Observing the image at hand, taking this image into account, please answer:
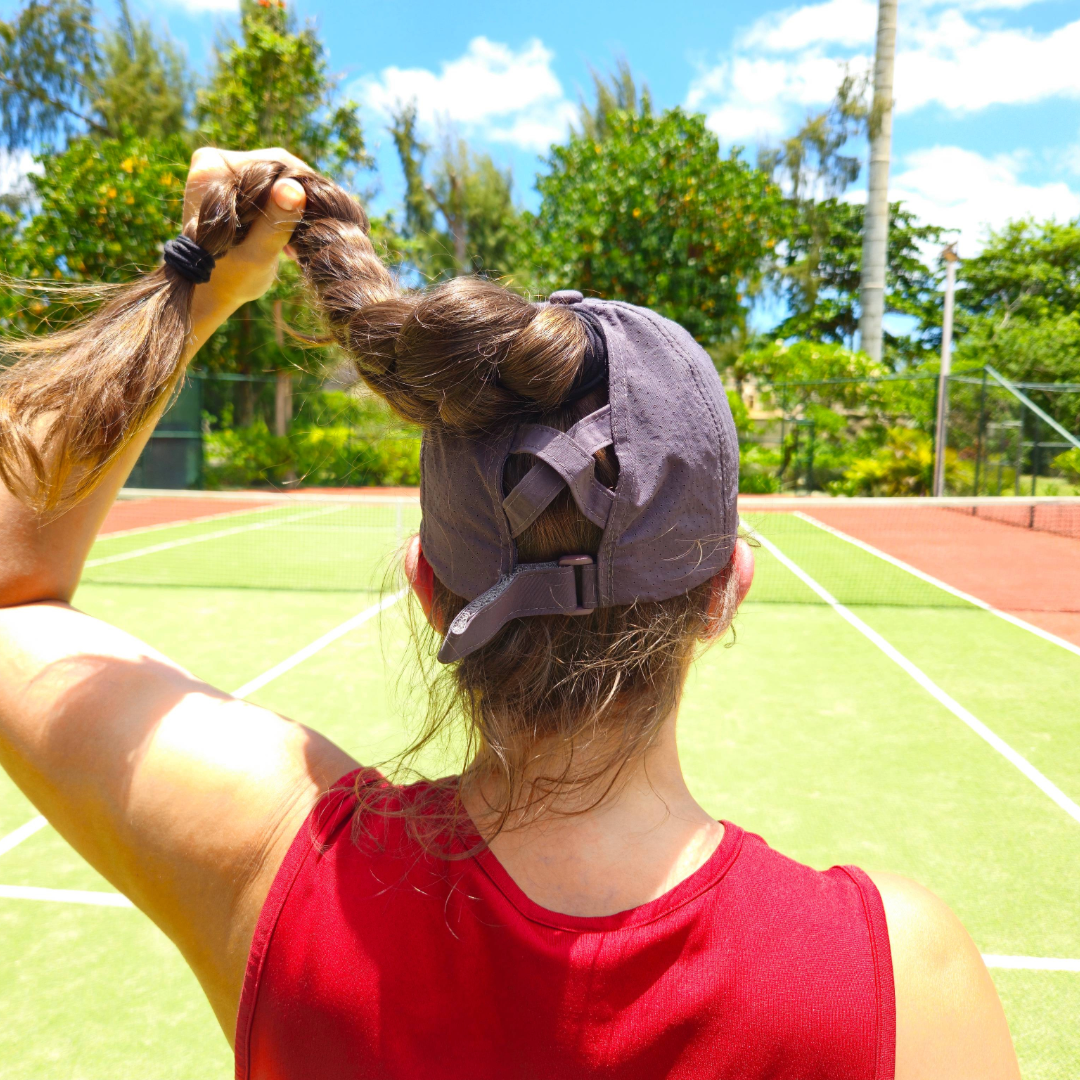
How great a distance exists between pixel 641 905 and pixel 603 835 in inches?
3.2

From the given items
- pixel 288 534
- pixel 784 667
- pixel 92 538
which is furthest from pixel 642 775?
pixel 288 534

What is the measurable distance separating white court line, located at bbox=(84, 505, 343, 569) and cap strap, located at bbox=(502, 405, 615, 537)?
948 cm

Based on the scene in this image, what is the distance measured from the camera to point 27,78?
2456 cm

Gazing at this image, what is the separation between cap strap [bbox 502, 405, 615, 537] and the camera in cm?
79

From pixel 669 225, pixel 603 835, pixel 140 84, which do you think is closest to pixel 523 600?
pixel 603 835

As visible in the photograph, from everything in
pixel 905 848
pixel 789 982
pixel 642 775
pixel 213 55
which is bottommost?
pixel 905 848

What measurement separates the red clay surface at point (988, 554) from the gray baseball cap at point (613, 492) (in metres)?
8.02

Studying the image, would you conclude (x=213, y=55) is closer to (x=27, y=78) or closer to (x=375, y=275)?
(x=27, y=78)

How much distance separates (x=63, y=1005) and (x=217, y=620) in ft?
16.7

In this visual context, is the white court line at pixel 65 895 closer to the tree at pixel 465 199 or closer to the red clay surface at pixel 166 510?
the red clay surface at pixel 166 510

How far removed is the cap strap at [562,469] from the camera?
0.79 m

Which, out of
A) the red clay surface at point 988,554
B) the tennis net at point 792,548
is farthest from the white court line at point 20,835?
the red clay surface at point 988,554

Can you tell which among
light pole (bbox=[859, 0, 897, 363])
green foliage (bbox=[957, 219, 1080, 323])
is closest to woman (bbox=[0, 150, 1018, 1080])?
light pole (bbox=[859, 0, 897, 363])

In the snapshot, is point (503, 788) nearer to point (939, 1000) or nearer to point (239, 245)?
point (939, 1000)
